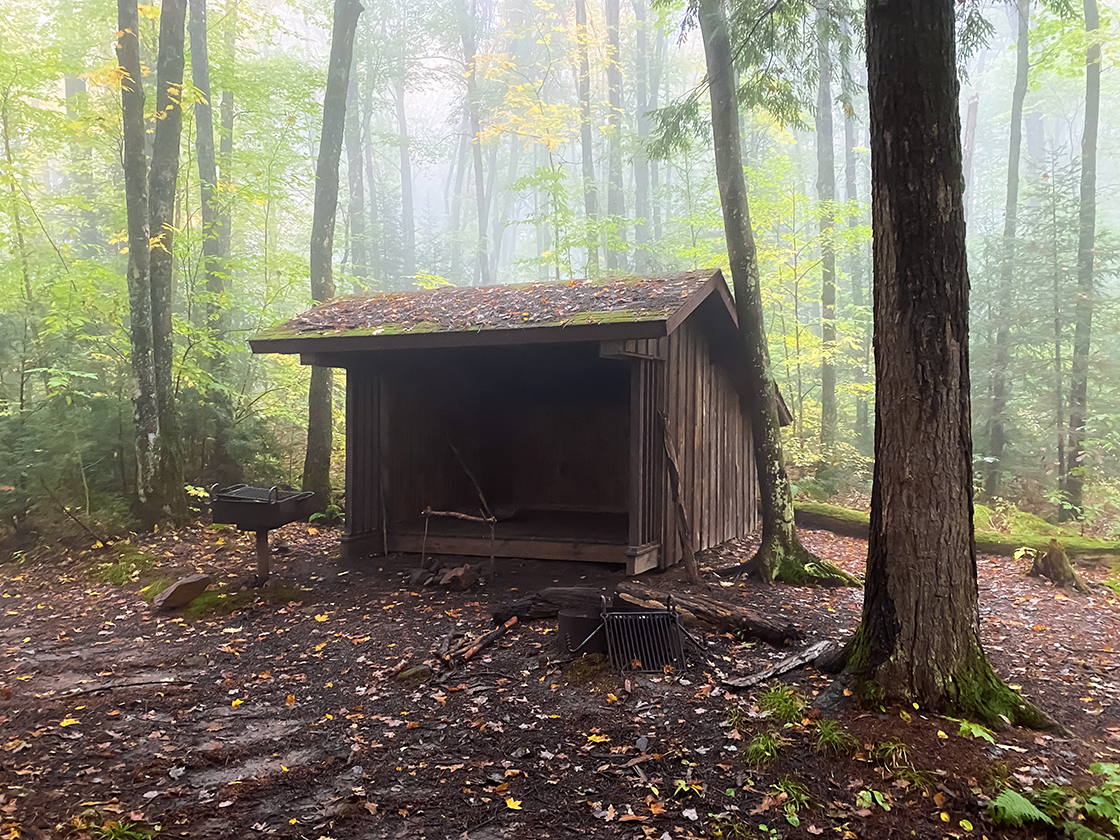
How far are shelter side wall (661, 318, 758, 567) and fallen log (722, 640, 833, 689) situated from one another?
283cm

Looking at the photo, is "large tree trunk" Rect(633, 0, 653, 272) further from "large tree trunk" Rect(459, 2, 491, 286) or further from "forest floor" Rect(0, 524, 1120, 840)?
"forest floor" Rect(0, 524, 1120, 840)

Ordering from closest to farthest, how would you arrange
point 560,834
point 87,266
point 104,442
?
1. point 560,834
2. point 104,442
3. point 87,266

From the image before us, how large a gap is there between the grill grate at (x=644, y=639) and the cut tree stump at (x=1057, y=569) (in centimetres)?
559

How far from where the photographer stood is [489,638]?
5324 millimetres

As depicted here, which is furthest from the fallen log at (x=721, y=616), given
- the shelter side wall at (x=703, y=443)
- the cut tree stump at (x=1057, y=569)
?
the cut tree stump at (x=1057, y=569)

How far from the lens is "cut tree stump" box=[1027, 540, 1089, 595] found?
A: 25.3 ft

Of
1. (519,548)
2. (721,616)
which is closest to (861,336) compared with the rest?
(519,548)

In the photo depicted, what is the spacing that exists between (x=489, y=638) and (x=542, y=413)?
541cm

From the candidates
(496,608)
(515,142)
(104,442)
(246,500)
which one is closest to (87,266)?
(104,442)

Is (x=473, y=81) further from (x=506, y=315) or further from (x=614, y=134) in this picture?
(x=506, y=315)

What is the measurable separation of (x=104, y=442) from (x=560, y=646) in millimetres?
7613

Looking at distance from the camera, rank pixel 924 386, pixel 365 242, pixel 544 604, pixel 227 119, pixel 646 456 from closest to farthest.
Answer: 1. pixel 924 386
2. pixel 544 604
3. pixel 646 456
4. pixel 227 119
5. pixel 365 242

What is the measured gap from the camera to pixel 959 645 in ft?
12.3

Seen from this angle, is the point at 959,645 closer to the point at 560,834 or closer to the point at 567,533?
the point at 560,834
